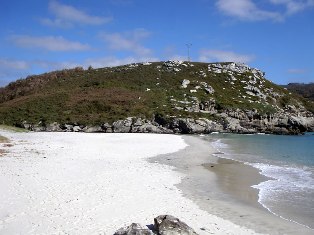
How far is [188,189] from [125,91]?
204 feet

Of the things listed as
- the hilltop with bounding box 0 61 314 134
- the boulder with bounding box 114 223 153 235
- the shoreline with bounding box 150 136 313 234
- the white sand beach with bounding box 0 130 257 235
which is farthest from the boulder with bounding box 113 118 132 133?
the boulder with bounding box 114 223 153 235

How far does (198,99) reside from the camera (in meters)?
74.0

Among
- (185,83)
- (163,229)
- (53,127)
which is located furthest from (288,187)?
(185,83)

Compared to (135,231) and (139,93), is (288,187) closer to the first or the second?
(135,231)

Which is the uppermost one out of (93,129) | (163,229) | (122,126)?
(122,126)

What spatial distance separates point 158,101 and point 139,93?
22.3ft

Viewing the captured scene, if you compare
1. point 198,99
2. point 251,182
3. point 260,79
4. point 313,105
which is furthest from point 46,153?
point 313,105

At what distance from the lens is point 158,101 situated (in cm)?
7175

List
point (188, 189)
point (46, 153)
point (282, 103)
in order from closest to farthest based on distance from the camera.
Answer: point (188, 189) < point (46, 153) < point (282, 103)

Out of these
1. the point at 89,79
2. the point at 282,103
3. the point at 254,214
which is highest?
the point at 89,79

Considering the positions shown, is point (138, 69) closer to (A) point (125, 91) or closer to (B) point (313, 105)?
(A) point (125, 91)

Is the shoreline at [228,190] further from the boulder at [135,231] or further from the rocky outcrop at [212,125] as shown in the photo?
the rocky outcrop at [212,125]

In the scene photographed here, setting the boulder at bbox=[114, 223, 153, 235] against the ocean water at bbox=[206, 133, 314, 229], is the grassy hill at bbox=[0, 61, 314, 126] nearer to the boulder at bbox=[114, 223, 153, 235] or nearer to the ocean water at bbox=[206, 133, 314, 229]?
the ocean water at bbox=[206, 133, 314, 229]

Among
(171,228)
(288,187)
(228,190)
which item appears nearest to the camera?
(171,228)
